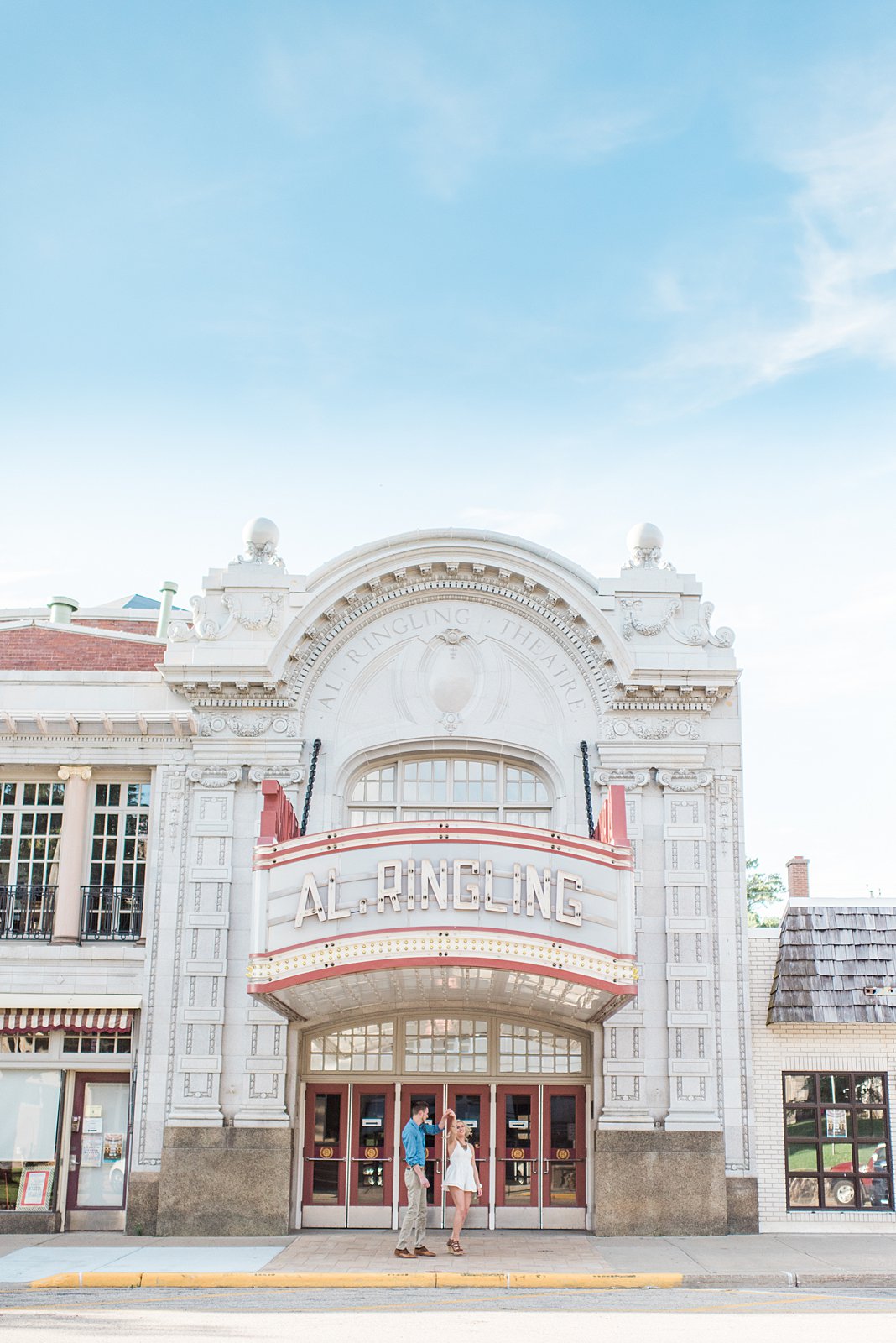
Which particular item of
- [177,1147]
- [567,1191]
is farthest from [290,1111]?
[567,1191]

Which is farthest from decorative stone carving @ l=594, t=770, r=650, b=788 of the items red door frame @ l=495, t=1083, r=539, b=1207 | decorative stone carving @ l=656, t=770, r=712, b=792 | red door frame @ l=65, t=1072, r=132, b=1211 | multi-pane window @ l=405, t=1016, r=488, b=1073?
red door frame @ l=65, t=1072, r=132, b=1211

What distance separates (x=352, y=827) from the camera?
56.0 feet

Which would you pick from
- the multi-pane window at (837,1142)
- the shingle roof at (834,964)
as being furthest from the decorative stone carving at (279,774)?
the multi-pane window at (837,1142)

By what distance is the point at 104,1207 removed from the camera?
60.4 feet

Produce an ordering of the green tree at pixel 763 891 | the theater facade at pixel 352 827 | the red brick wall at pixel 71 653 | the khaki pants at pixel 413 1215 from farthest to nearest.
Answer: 1. the green tree at pixel 763 891
2. the red brick wall at pixel 71 653
3. the theater facade at pixel 352 827
4. the khaki pants at pixel 413 1215

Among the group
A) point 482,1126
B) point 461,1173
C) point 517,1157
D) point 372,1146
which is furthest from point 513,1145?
point 461,1173

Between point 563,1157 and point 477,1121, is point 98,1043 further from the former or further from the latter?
point 563,1157

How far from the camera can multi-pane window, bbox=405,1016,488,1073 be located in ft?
62.5

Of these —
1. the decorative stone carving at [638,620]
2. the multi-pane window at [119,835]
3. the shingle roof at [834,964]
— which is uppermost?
the decorative stone carving at [638,620]

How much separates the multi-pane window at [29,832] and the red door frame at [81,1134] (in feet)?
9.43

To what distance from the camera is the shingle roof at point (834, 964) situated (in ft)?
61.2

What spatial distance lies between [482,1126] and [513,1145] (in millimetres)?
526

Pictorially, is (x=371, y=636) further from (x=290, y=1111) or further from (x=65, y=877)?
(x=290, y=1111)

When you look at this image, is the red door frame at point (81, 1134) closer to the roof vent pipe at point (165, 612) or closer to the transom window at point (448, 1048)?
the transom window at point (448, 1048)
